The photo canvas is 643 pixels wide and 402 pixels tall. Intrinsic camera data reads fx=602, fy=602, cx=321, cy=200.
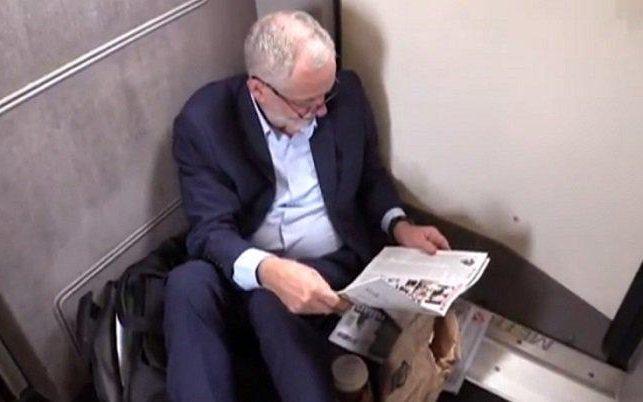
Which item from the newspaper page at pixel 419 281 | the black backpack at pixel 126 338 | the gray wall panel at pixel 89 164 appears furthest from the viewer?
the black backpack at pixel 126 338

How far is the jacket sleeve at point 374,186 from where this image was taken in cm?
135

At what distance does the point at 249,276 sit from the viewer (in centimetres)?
113

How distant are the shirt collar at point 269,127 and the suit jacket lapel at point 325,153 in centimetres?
1

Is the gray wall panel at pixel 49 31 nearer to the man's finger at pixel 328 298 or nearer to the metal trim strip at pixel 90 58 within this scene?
the metal trim strip at pixel 90 58

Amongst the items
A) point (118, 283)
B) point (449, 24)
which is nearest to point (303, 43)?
point (449, 24)

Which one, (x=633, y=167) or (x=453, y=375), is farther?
(x=453, y=375)

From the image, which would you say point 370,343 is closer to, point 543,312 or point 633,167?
point 543,312

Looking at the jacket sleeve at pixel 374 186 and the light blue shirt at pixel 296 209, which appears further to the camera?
the jacket sleeve at pixel 374 186

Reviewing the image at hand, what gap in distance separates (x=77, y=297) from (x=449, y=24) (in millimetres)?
934

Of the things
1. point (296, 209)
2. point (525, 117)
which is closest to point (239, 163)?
point (296, 209)

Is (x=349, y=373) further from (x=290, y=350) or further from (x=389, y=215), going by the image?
(x=389, y=215)

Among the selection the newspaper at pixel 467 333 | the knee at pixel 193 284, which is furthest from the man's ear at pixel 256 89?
the newspaper at pixel 467 333

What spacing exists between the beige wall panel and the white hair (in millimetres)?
236

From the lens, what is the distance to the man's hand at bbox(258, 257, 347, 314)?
3.51ft
